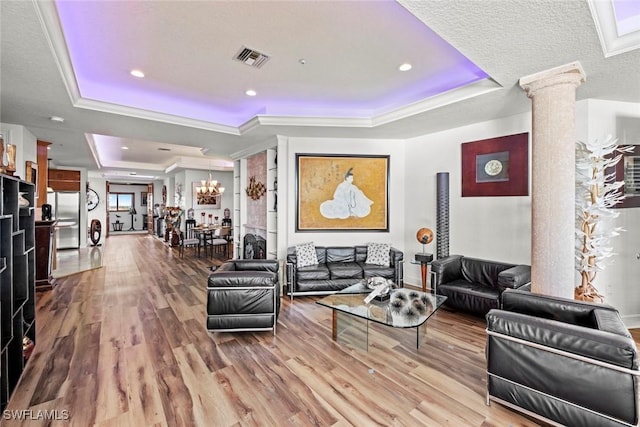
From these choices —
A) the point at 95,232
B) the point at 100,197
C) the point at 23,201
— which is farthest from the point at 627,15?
the point at 100,197

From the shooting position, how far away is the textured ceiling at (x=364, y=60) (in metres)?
1.89

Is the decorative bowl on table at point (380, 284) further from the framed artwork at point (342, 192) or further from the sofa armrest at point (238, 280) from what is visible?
the framed artwork at point (342, 192)

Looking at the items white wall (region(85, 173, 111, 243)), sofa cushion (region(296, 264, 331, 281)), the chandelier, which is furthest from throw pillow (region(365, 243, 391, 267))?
white wall (region(85, 173, 111, 243))

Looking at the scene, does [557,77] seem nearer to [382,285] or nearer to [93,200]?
[382,285]

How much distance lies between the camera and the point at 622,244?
11.7 ft

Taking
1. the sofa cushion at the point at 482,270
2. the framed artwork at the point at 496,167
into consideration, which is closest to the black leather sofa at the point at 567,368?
the sofa cushion at the point at 482,270

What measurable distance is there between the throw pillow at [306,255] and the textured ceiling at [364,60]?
200 centimetres

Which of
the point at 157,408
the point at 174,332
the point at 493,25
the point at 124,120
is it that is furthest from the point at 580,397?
the point at 124,120

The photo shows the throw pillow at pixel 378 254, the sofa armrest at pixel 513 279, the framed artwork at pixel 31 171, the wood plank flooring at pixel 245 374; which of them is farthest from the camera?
the throw pillow at pixel 378 254

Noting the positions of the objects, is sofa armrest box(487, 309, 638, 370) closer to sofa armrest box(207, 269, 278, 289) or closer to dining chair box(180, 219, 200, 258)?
sofa armrest box(207, 269, 278, 289)

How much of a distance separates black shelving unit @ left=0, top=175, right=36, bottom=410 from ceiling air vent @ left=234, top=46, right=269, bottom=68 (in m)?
2.14

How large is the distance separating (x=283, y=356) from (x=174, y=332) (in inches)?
58.0

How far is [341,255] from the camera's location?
205 inches

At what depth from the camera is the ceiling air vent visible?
2764 millimetres
